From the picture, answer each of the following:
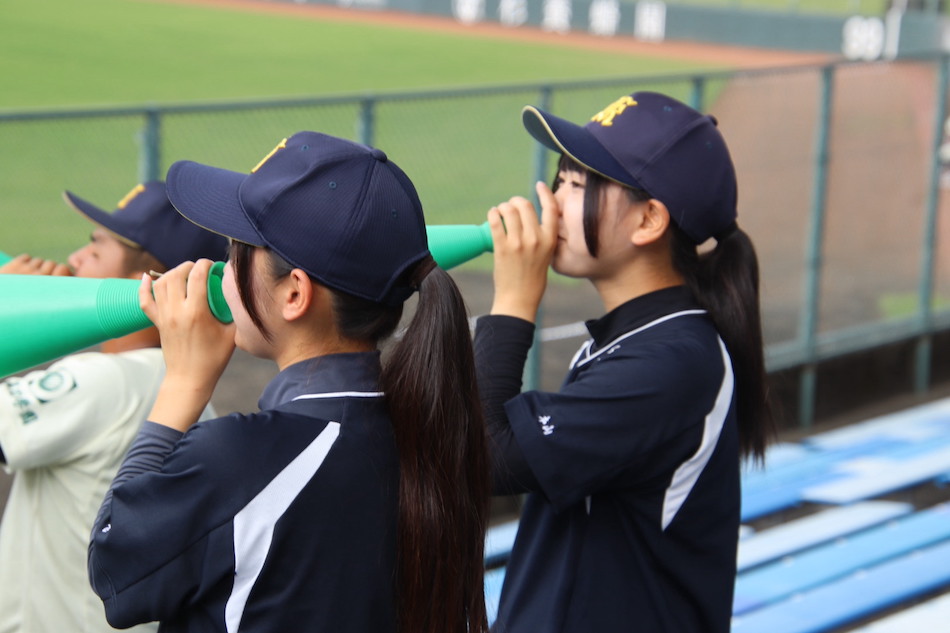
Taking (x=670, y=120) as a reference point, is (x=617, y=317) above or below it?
below

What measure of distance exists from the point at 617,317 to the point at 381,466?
2.61 ft

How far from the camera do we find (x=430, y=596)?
167 cm

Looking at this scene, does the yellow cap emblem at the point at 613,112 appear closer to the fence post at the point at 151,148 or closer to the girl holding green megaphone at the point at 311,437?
the girl holding green megaphone at the point at 311,437

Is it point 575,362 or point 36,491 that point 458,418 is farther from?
point 36,491

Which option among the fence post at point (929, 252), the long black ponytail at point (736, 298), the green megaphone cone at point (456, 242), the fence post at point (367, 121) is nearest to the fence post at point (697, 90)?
the fence post at point (367, 121)

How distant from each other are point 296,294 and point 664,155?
0.87 m

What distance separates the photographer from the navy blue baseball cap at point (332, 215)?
163 centimetres

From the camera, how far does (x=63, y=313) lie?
1.78m

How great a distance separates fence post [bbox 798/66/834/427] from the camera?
6.34m

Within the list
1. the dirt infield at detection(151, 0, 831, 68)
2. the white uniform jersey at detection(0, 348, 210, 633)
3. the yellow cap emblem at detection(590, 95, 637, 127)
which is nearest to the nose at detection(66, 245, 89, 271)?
the white uniform jersey at detection(0, 348, 210, 633)

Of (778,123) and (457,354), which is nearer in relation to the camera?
(457,354)

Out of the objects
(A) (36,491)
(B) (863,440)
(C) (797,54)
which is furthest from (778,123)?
(C) (797,54)

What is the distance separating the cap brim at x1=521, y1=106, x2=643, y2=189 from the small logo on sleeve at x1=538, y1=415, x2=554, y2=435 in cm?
48

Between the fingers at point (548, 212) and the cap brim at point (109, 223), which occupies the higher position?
the fingers at point (548, 212)
